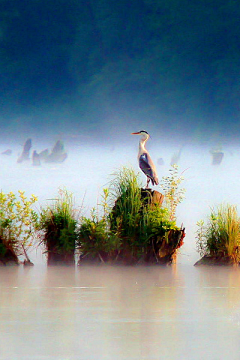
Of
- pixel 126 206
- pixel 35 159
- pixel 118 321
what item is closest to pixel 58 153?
pixel 35 159

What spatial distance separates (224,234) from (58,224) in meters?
2.18

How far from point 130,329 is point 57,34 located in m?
6.55

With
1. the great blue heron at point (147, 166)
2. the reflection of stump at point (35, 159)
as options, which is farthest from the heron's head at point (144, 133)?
the reflection of stump at point (35, 159)

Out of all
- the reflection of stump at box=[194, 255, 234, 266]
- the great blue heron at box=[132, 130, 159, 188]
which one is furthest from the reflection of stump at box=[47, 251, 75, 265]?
the reflection of stump at box=[194, 255, 234, 266]

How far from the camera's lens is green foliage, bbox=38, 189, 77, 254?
6207 millimetres

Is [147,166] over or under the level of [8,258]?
over

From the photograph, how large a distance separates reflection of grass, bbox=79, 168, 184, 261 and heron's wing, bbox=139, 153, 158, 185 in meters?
0.35

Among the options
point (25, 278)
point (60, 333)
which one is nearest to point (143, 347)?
point (60, 333)

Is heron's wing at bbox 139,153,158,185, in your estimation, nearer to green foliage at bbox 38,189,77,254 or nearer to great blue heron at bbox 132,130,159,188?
great blue heron at bbox 132,130,159,188

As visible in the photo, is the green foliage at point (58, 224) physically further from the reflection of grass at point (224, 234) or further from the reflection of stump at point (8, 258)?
the reflection of grass at point (224, 234)

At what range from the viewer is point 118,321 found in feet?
7.36

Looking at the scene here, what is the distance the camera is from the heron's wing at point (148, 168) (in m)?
6.61

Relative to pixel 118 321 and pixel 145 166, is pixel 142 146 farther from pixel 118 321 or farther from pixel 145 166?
pixel 118 321

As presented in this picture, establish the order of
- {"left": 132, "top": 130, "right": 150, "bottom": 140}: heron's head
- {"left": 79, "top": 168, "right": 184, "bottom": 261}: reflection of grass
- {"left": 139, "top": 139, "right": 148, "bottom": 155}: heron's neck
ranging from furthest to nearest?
{"left": 132, "top": 130, "right": 150, "bottom": 140}: heron's head
{"left": 139, "top": 139, "right": 148, "bottom": 155}: heron's neck
{"left": 79, "top": 168, "right": 184, "bottom": 261}: reflection of grass
